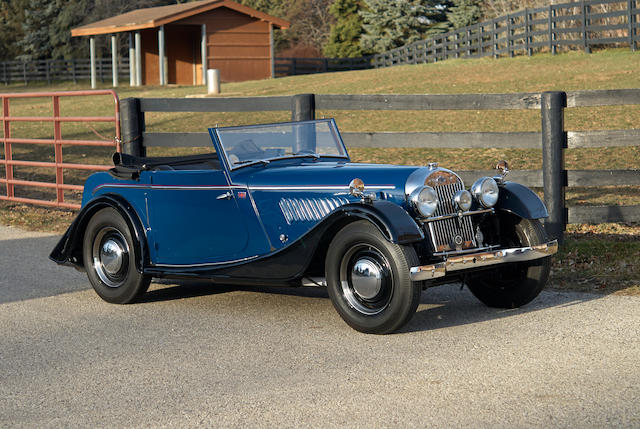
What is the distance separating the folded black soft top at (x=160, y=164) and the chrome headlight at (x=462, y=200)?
2.09 m

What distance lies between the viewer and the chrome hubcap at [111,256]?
24.3 ft

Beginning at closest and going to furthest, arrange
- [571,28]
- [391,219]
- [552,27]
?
[391,219] → [571,28] → [552,27]

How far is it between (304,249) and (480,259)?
3.92 ft

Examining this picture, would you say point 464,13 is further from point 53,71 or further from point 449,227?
point 449,227

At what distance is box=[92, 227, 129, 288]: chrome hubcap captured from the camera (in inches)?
292

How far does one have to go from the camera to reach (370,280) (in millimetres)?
6027

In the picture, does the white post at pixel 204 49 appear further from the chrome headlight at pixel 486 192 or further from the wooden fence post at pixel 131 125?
the chrome headlight at pixel 486 192

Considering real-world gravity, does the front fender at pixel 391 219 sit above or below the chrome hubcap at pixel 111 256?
above

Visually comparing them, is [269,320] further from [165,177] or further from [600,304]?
[600,304]

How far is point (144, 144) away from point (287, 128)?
170 inches

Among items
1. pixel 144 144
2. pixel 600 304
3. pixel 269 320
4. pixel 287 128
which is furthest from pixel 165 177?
pixel 144 144

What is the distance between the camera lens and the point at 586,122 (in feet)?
58.4

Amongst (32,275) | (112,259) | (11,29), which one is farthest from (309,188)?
(11,29)

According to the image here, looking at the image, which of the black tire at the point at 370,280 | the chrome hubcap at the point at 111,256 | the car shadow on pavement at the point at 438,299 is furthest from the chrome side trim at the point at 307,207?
the chrome hubcap at the point at 111,256
